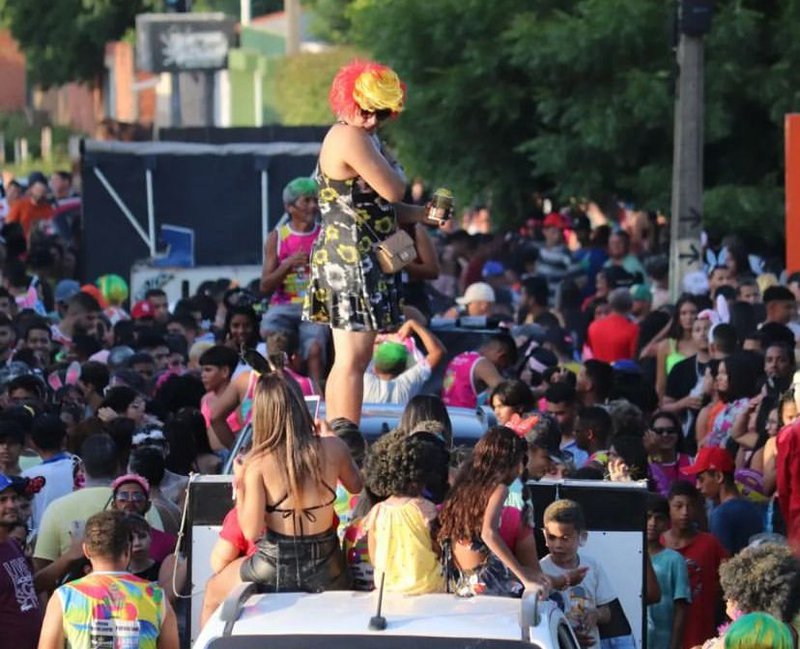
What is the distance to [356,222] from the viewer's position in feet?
29.3

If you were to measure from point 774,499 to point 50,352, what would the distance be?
584cm

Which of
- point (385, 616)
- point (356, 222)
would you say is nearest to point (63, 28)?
point (356, 222)

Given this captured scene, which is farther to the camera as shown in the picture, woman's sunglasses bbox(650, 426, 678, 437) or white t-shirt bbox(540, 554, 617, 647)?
woman's sunglasses bbox(650, 426, 678, 437)

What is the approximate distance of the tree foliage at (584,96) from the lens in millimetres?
21188

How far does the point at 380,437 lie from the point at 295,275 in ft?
13.5

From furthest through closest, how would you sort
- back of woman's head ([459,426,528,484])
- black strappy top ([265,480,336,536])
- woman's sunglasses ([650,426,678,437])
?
woman's sunglasses ([650,426,678,437]) → back of woman's head ([459,426,528,484]) → black strappy top ([265,480,336,536])

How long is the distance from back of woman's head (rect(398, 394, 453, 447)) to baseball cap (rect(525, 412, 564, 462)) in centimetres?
133

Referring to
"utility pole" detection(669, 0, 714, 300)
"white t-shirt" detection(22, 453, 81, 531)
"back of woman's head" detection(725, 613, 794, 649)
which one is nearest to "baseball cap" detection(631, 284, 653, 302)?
"utility pole" detection(669, 0, 714, 300)

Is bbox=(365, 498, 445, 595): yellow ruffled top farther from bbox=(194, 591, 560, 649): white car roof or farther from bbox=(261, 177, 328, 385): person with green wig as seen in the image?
bbox=(261, 177, 328, 385): person with green wig

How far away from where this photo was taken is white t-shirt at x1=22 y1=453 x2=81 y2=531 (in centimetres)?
1035

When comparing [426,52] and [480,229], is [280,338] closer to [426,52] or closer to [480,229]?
[426,52]

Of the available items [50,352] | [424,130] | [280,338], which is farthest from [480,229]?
[280,338]

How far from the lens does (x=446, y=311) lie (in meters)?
18.6

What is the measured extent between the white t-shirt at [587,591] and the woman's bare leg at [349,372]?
1.21 metres
